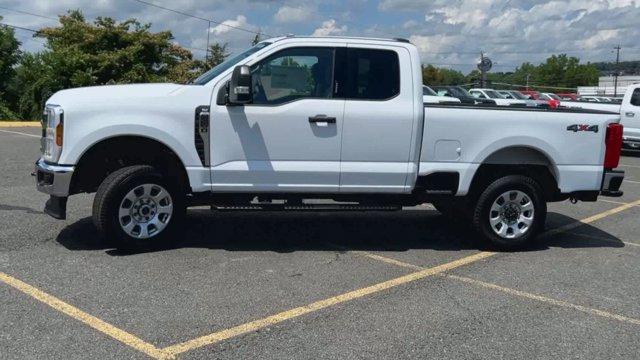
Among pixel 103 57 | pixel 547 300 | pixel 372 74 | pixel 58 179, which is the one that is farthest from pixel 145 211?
pixel 103 57

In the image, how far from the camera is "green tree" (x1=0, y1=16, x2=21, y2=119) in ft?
127

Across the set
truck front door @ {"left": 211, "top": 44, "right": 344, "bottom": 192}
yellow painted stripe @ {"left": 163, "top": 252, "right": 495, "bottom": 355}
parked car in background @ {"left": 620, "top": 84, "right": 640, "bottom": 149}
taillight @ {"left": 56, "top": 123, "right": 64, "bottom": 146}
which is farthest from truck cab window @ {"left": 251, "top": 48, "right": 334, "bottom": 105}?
parked car in background @ {"left": 620, "top": 84, "right": 640, "bottom": 149}

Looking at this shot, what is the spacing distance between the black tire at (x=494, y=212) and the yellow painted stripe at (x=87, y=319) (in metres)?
3.91

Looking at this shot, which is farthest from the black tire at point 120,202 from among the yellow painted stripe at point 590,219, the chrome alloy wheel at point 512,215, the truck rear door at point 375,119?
the yellow painted stripe at point 590,219

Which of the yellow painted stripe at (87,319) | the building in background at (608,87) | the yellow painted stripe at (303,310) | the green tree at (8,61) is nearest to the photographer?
the yellow painted stripe at (87,319)

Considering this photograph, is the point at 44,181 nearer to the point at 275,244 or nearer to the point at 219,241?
the point at 219,241

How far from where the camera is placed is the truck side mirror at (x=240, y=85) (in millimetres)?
5828

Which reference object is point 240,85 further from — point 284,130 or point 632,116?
point 632,116

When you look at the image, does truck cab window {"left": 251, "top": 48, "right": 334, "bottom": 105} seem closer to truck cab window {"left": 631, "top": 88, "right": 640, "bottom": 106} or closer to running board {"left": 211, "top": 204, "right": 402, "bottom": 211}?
running board {"left": 211, "top": 204, "right": 402, "bottom": 211}

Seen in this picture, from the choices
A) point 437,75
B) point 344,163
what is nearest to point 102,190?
point 344,163

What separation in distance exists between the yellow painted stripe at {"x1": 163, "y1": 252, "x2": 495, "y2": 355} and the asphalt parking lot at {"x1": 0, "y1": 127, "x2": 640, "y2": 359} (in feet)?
0.04

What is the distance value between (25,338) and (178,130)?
249cm

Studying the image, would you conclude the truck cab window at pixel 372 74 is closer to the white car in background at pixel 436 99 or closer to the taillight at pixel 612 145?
the white car in background at pixel 436 99

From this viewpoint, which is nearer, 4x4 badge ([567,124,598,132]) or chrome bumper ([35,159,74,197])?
chrome bumper ([35,159,74,197])
